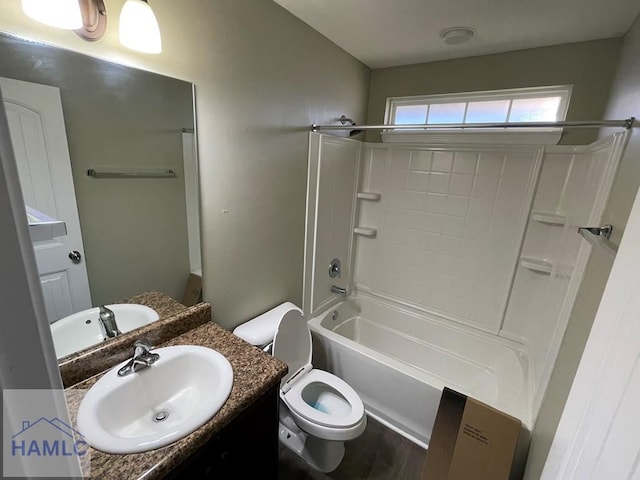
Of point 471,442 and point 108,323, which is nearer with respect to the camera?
point 108,323

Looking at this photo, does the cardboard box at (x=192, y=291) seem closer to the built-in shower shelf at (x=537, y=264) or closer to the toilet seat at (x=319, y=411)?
the toilet seat at (x=319, y=411)

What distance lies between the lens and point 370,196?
99.0 inches

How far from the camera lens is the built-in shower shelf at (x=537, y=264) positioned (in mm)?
1887

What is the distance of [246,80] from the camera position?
1432 mm

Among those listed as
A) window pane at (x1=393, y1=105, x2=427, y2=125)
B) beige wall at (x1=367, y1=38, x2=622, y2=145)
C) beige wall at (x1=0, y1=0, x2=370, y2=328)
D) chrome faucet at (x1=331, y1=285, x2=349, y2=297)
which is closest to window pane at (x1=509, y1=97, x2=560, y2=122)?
beige wall at (x1=367, y1=38, x2=622, y2=145)

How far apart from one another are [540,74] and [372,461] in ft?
8.40

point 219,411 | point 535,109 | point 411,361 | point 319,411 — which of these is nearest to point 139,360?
point 219,411

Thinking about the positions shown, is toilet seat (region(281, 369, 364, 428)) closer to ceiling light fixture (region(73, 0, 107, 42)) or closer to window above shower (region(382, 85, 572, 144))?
window above shower (region(382, 85, 572, 144))

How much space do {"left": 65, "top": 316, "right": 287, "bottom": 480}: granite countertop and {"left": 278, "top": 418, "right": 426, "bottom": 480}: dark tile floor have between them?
86cm

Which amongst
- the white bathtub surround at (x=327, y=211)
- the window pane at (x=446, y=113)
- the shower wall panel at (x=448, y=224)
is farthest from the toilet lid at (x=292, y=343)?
the window pane at (x=446, y=113)

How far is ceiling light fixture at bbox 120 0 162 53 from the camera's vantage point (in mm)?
945

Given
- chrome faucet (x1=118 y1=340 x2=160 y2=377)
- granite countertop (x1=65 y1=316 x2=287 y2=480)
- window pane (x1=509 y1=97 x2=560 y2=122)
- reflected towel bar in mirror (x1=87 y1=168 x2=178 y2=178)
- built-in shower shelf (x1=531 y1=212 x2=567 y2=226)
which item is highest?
window pane (x1=509 y1=97 x2=560 y2=122)

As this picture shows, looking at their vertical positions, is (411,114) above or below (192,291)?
above

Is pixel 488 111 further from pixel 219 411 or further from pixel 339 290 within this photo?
pixel 219 411
